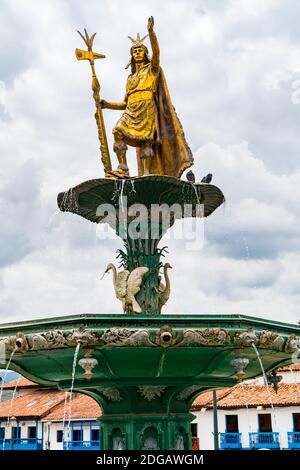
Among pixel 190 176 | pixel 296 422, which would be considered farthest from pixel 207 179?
pixel 296 422

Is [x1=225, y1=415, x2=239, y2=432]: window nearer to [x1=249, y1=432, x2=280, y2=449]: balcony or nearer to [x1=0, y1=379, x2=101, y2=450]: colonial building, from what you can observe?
[x1=249, y1=432, x2=280, y2=449]: balcony

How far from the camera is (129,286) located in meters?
14.4

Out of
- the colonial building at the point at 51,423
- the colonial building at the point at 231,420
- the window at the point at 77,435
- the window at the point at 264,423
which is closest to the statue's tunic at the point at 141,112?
the colonial building at the point at 231,420

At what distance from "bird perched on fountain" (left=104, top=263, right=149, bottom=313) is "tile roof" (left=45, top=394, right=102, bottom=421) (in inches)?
1575

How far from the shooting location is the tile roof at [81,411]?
54000 mm

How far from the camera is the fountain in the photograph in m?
11.7

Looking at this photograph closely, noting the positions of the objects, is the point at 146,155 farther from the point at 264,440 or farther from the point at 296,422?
the point at 264,440

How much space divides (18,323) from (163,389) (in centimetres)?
301

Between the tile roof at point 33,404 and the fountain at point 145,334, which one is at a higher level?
the tile roof at point 33,404

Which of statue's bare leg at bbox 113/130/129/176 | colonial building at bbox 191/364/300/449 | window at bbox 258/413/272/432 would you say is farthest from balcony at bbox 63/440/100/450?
statue's bare leg at bbox 113/130/129/176

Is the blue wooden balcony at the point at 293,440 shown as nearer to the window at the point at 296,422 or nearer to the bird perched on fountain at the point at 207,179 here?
the window at the point at 296,422

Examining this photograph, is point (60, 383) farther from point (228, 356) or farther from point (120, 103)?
point (120, 103)

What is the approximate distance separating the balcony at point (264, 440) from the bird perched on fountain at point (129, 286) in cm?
3504

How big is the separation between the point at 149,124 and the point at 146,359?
18.3 ft
